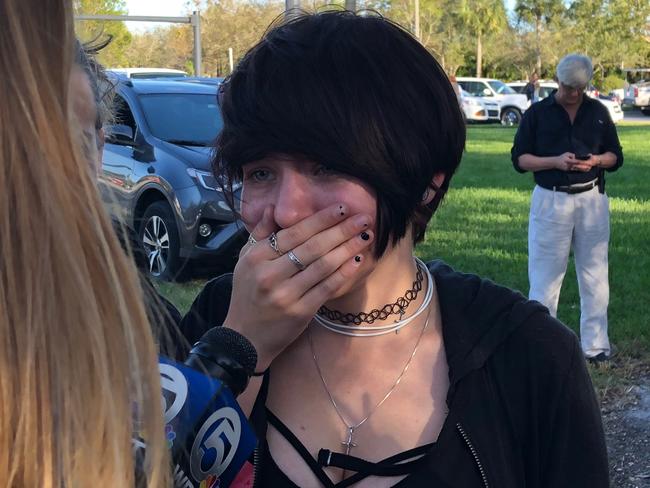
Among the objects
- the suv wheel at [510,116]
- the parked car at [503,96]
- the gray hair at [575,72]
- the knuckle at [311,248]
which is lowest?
the suv wheel at [510,116]

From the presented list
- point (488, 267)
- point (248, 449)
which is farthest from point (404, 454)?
point (488, 267)

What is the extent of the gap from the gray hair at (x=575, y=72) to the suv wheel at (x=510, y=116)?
97.3 ft

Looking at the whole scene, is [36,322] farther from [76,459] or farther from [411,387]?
[411,387]

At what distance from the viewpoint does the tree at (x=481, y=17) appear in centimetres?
6844

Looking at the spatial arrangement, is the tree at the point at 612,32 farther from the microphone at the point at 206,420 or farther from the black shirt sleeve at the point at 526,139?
the microphone at the point at 206,420

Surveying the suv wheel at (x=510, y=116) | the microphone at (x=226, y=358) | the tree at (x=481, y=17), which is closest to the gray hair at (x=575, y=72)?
the microphone at (x=226, y=358)

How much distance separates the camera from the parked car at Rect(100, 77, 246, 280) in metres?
8.00

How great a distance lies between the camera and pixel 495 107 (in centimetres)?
3525

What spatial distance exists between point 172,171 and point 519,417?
7058 millimetres

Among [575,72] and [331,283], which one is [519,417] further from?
[575,72]

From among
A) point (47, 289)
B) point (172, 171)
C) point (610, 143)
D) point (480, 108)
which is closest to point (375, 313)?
point (47, 289)

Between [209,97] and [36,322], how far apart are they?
29.2ft

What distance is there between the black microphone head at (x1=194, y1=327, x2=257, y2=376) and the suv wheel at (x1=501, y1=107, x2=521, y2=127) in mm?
34813

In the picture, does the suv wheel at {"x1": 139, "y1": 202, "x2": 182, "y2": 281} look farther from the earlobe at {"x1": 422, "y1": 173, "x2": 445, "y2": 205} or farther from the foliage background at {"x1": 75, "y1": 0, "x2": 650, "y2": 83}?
the foliage background at {"x1": 75, "y1": 0, "x2": 650, "y2": 83}
